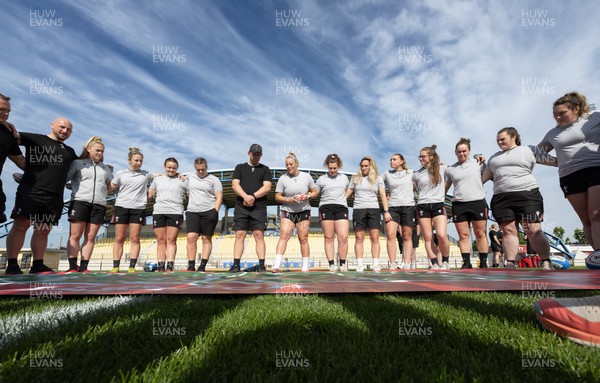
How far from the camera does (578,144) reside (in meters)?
3.42

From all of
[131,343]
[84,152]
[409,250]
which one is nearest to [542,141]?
[409,250]

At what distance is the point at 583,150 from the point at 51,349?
4.50 metres

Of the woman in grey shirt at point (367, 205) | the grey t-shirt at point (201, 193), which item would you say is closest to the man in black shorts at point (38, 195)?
the grey t-shirt at point (201, 193)

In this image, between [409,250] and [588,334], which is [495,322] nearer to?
[588,334]

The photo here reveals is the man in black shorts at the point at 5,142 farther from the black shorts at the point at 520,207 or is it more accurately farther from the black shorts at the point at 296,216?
the black shorts at the point at 520,207

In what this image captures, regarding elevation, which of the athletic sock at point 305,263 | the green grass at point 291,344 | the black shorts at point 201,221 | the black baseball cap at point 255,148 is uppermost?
the black baseball cap at point 255,148

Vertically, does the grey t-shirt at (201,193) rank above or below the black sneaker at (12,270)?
above

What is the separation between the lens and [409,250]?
19.5ft

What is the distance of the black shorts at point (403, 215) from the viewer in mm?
5590

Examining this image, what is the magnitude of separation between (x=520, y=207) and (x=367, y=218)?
7.17 ft

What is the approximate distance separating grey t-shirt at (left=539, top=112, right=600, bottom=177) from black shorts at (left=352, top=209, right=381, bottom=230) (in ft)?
8.50

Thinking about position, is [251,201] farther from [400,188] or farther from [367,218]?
[400,188]

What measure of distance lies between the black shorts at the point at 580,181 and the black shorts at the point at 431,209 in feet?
6.15

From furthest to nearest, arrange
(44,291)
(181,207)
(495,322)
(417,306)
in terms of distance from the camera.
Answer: (181,207) < (44,291) < (417,306) < (495,322)
